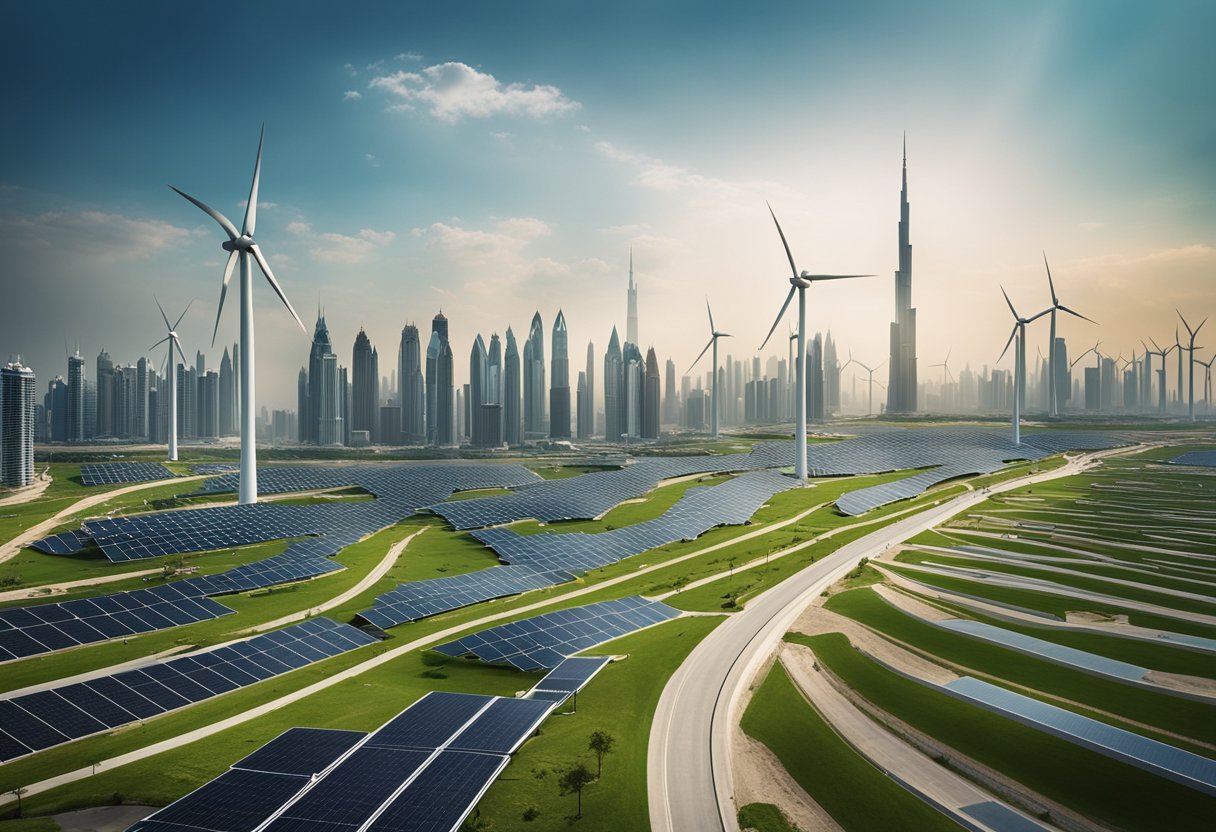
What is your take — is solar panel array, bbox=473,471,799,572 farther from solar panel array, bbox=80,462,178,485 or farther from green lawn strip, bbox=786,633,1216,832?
solar panel array, bbox=80,462,178,485

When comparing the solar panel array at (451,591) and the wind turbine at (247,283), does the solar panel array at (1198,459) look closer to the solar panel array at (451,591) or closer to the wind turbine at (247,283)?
the solar panel array at (451,591)

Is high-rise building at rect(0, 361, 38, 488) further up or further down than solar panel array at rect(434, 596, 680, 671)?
further up

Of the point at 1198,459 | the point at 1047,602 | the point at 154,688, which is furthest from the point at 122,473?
the point at 1198,459

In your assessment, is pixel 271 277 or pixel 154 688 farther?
pixel 271 277

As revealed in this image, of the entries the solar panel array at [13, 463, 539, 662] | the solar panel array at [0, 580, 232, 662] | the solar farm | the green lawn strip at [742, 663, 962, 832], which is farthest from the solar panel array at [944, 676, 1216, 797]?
the solar panel array at [13, 463, 539, 662]

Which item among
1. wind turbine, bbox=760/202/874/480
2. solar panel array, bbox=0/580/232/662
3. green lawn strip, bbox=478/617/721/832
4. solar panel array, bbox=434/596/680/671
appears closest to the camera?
green lawn strip, bbox=478/617/721/832

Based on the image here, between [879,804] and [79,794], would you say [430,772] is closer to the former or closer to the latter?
[79,794]

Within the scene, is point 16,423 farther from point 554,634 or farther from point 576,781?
point 576,781
